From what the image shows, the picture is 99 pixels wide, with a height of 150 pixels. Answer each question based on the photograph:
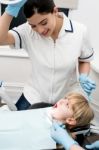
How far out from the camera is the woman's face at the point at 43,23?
1.61 meters

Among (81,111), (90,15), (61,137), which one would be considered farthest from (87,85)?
(90,15)

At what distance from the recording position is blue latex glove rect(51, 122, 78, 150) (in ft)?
4.48

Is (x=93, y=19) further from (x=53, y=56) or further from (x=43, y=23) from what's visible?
(x=43, y=23)

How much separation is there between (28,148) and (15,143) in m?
0.07

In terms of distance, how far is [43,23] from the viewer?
165cm

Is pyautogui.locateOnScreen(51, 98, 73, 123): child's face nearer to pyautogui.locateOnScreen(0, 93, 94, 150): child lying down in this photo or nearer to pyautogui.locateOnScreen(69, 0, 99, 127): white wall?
pyautogui.locateOnScreen(0, 93, 94, 150): child lying down

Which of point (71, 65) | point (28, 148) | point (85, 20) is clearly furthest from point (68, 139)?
point (85, 20)

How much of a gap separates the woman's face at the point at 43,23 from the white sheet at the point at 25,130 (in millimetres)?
440

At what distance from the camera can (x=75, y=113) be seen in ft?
5.16

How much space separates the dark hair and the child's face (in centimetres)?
50

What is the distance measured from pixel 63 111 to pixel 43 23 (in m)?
0.49

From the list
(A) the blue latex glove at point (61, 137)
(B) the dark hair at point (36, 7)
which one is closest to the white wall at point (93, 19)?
(B) the dark hair at point (36, 7)

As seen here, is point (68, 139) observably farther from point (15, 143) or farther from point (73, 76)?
point (73, 76)

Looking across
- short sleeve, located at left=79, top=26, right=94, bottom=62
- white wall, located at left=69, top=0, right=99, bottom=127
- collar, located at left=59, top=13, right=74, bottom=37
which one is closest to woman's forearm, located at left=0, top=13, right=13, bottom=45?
collar, located at left=59, top=13, right=74, bottom=37
